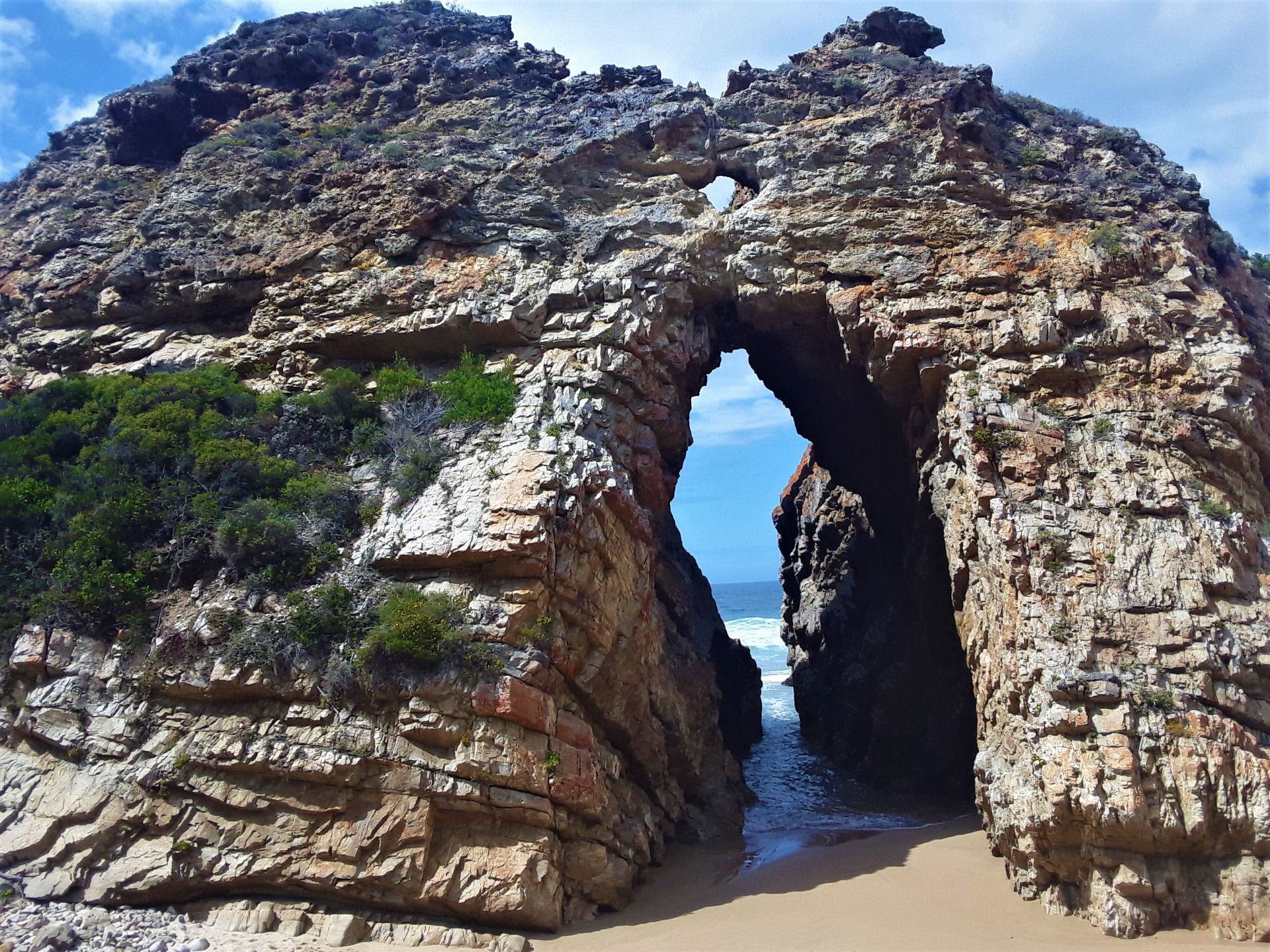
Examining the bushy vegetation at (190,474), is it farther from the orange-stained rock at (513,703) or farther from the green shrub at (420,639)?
the orange-stained rock at (513,703)

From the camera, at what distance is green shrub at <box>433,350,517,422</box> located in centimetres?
1435

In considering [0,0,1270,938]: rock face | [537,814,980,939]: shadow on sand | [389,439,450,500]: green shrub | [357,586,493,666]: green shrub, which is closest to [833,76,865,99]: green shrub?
[0,0,1270,938]: rock face

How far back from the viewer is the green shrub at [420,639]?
10656 mm

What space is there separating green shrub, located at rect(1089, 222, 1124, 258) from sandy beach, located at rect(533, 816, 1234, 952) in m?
11.2

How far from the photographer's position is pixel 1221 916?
30.7 ft

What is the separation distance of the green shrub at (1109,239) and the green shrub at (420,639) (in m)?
13.8

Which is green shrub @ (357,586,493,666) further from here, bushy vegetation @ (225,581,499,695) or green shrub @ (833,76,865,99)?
green shrub @ (833,76,865,99)

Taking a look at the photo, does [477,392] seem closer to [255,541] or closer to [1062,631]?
[255,541]

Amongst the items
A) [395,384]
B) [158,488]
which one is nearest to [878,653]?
[395,384]

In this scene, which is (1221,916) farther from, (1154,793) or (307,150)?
(307,150)

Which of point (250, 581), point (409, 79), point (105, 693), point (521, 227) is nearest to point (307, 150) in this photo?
point (409, 79)

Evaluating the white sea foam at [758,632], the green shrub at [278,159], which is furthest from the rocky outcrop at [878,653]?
the white sea foam at [758,632]

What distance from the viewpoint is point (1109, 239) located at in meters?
15.2

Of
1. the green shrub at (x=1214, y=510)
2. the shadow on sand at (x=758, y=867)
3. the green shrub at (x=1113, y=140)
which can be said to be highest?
the green shrub at (x=1113, y=140)
